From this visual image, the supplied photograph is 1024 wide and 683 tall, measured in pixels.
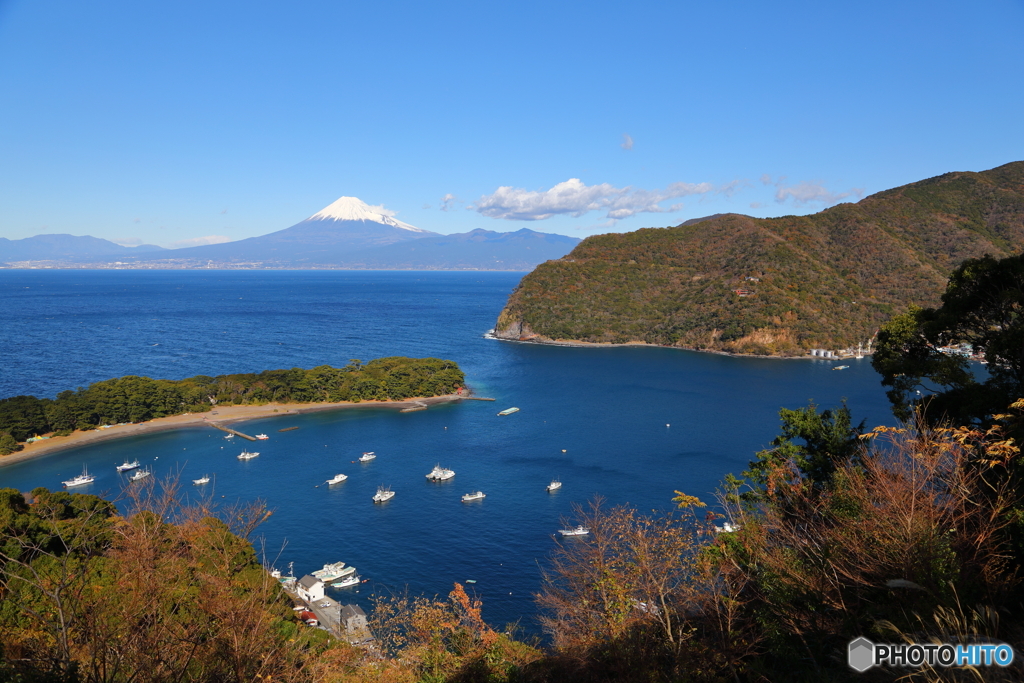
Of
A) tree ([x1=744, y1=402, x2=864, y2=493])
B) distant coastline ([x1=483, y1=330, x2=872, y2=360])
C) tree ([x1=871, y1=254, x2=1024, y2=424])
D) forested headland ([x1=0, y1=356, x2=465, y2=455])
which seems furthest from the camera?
distant coastline ([x1=483, y1=330, x2=872, y2=360])

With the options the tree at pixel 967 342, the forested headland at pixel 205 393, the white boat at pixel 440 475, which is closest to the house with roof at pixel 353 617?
the white boat at pixel 440 475

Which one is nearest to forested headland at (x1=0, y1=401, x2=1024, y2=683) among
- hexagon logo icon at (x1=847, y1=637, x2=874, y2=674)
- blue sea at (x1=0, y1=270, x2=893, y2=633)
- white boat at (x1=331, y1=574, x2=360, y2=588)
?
hexagon logo icon at (x1=847, y1=637, x2=874, y2=674)

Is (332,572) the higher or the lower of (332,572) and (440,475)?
the lower

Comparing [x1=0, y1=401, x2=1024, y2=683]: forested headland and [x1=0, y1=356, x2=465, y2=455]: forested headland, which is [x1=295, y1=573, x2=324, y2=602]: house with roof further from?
[x1=0, y1=356, x2=465, y2=455]: forested headland

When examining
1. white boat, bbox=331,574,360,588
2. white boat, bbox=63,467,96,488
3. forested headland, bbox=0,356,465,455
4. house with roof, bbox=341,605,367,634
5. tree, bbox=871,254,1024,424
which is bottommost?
white boat, bbox=331,574,360,588

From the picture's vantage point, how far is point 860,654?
6.94m

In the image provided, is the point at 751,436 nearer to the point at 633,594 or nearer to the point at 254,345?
the point at 633,594

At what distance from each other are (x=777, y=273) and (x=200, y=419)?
81226 mm

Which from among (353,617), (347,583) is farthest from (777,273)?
(353,617)

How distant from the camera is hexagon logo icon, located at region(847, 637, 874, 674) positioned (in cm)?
A: 674

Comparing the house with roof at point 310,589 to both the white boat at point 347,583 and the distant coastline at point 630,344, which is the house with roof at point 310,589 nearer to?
the white boat at point 347,583

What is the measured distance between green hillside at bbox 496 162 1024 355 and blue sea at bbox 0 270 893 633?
8308mm

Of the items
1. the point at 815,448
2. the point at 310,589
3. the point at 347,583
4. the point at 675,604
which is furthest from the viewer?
the point at 347,583

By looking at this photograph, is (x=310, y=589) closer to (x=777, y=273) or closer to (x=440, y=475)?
(x=440, y=475)
